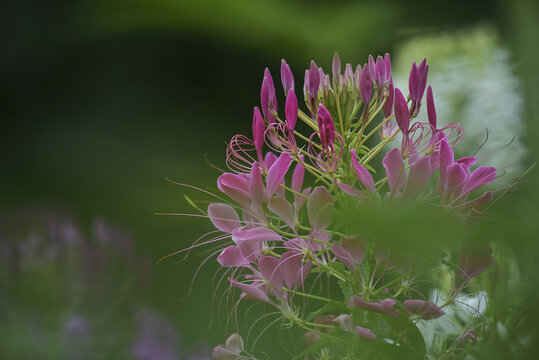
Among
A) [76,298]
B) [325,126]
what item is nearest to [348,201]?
[325,126]

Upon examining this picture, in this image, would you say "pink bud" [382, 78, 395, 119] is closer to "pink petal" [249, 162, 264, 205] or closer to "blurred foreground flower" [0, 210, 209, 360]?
"pink petal" [249, 162, 264, 205]

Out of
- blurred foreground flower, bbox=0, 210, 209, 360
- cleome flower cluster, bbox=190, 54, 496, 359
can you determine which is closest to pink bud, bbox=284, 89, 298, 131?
cleome flower cluster, bbox=190, 54, 496, 359

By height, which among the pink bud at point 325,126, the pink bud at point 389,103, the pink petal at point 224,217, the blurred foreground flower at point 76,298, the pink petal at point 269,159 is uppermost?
the pink bud at point 389,103

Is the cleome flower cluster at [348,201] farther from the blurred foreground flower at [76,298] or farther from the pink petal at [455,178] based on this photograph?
the blurred foreground flower at [76,298]

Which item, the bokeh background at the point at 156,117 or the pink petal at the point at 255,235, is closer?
the pink petal at the point at 255,235

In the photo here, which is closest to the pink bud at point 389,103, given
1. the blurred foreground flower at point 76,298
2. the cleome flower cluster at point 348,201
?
the cleome flower cluster at point 348,201

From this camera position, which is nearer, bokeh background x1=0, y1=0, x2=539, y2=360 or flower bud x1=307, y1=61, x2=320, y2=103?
flower bud x1=307, y1=61, x2=320, y2=103

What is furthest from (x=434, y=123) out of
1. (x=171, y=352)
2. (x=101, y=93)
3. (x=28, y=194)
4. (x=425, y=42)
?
(x=101, y=93)
